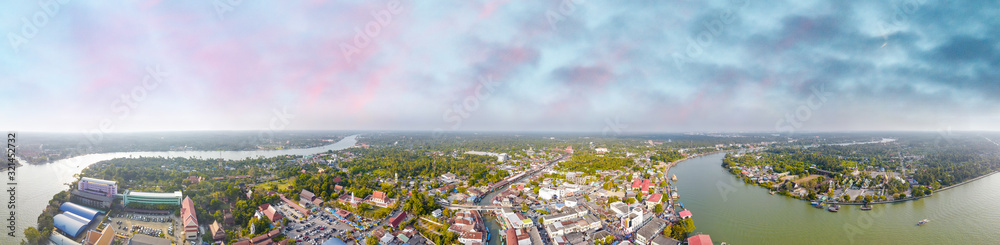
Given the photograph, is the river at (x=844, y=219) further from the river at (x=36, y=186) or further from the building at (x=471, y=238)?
the river at (x=36, y=186)

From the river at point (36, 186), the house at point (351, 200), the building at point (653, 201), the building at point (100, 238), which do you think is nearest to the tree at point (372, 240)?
the house at point (351, 200)

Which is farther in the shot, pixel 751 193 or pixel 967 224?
pixel 751 193

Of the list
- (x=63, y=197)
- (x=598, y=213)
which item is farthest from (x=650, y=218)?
(x=63, y=197)

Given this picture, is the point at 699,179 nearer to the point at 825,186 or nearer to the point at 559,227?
the point at 825,186

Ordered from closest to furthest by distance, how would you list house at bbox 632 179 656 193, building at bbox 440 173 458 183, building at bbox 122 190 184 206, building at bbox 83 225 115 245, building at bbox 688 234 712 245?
building at bbox 83 225 115 245 < building at bbox 688 234 712 245 < building at bbox 122 190 184 206 < house at bbox 632 179 656 193 < building at bbox 440 173 458 183

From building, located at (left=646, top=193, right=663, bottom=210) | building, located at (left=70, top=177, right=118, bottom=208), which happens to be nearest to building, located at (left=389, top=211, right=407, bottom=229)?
building, located at (left=646, top=193, right=663, bottom=210)

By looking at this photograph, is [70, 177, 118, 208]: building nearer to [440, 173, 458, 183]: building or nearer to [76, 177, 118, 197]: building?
[76, 177, 118, 197]: building
